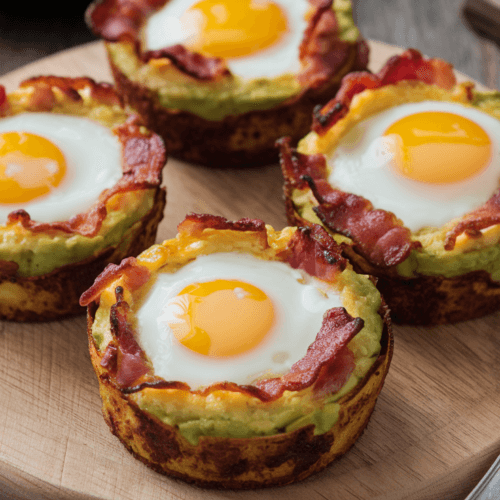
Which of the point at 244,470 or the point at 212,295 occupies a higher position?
the point at 212,295

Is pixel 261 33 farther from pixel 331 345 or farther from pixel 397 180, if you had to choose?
pixel 331 345

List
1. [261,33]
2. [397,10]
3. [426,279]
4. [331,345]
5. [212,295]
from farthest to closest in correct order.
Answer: [397,10], [261,33], [426,279], [212,295], [331,345]

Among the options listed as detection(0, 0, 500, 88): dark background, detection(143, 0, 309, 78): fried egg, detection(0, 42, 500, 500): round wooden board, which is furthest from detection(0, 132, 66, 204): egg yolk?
detection(0, 0, 500, 88): dark background

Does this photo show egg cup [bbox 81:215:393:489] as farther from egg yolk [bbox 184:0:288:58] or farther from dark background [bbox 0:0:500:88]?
dark background [bbox 0:0:500:88]

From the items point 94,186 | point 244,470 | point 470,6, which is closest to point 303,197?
point 94,186

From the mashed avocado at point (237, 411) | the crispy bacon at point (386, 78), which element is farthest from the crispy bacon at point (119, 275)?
the crispy bacon at point (386, 78)

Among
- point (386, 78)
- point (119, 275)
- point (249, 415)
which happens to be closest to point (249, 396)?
point (249, 415)

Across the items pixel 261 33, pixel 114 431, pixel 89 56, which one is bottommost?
pixel 114 431
